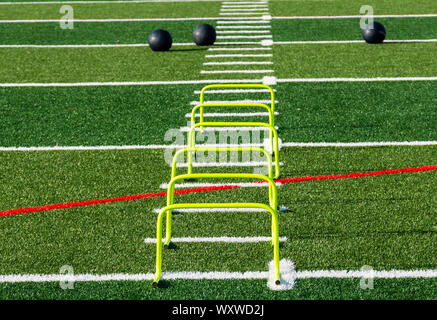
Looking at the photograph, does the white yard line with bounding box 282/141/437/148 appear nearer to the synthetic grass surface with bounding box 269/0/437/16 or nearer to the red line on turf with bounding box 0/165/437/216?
the red line on turf with bounding box 0/165/437/216

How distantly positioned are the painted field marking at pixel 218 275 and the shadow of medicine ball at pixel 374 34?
10.1 metres

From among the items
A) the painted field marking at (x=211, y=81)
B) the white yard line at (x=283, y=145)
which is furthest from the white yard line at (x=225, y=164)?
the painted field marking at (x=211, y=81)

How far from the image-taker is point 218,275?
5.32 meters

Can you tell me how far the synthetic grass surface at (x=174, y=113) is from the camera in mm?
8938

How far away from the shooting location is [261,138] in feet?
29.3

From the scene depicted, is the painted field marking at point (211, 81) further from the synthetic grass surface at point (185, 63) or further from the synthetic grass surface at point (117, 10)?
the synthetic grass surface at point (117, 10)

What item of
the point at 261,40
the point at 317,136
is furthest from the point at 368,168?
the point at 261,40

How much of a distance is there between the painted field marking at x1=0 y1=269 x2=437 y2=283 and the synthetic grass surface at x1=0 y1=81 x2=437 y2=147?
3620 millimetres

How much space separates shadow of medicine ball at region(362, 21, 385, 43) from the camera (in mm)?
14391

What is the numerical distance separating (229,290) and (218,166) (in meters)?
3.10

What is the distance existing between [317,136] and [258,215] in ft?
9.07

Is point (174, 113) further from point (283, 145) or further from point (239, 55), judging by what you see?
point (239, 55)

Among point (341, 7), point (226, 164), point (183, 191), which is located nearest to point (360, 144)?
point (226, 164)
